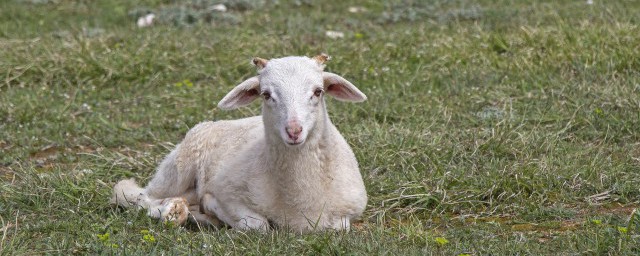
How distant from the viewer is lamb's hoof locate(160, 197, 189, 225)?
613 centimetres

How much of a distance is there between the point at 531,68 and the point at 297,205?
3822mm

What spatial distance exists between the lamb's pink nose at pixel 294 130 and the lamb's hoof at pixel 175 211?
1.05 meters

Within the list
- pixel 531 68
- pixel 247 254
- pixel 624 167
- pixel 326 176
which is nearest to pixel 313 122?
pixel 326 176

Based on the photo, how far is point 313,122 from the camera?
5.66 m

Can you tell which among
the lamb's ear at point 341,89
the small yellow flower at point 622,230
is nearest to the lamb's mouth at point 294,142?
the lamb's ear at point 341,89

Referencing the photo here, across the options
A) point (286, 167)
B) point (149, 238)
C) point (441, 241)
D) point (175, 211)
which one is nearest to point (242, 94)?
point (286, 167)

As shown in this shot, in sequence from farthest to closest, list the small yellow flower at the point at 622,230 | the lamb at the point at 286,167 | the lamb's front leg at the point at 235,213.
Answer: the lamb's front leg at the point at 235,213
the lamb at the point at 286,167
the small yellow flower at the point at 622,230

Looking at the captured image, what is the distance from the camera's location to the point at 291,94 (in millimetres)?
5613

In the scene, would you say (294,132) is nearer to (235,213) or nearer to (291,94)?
(291,94)

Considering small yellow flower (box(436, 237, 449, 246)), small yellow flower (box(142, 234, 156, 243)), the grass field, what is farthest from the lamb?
small yellow flower (box(436, 237, 449, 246))

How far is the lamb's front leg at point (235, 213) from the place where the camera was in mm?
5848

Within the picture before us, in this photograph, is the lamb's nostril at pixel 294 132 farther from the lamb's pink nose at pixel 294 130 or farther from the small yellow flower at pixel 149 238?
the small yellow flower at pixel 149 238

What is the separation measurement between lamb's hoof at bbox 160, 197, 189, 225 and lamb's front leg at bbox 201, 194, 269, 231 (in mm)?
141

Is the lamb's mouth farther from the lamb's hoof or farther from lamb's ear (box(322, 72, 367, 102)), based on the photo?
the lamb's hoof
